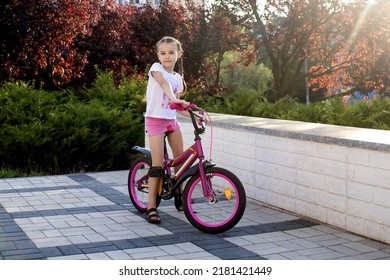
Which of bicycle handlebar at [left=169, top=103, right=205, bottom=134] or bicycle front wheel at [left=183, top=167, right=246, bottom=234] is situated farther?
bicycle handlebar at [left=169, top=103, right=205, bottom=134]

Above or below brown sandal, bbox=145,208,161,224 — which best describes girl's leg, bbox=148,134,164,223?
above

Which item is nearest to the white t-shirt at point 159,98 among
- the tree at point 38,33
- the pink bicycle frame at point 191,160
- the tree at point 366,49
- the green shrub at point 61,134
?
the pink bicycle frame at point 191,160

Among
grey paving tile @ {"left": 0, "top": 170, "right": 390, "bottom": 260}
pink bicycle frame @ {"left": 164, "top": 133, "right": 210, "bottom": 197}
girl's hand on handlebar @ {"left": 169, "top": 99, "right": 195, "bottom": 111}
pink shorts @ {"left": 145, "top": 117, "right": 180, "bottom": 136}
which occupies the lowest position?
grey paving tile @ {"left": 0, "top": 170, "right": 390, "bottom": 260}

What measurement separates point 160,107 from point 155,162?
57 cm

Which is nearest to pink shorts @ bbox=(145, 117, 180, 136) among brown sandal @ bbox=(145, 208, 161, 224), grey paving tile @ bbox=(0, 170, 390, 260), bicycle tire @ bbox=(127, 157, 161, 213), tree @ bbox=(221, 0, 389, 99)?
bicycle tire @ bbox=(127, 157, 161, 213)

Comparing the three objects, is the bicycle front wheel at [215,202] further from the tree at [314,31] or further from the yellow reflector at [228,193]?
the tree at [314,31]

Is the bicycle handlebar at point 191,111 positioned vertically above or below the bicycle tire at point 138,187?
above

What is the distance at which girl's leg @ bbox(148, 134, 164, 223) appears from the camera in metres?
7.16

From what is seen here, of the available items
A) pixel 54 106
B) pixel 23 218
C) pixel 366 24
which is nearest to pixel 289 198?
pixel 23 218

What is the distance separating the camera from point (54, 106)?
12562 millimetres

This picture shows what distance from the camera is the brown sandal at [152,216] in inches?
282

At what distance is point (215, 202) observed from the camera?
679 cm

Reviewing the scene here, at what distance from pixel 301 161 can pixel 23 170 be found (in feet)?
17.4

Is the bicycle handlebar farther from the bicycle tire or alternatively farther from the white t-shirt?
the bicycle tire
